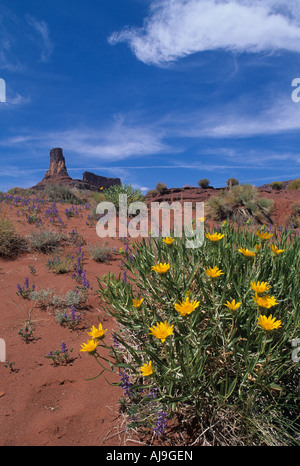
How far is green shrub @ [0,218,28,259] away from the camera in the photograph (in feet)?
19.6

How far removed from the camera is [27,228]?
7.45 meters

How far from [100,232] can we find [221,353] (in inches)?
250

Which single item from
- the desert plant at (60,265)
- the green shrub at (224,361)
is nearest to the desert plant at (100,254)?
Result: the desert plant at (60,265)

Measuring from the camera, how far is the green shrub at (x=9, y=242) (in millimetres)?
5965

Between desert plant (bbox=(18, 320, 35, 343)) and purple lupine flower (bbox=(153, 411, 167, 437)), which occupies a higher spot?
desert plant (bbox=(18, 320, 35, 343))

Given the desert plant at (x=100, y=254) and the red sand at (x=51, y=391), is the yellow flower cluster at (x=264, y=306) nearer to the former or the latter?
the red sand at (x=51, y=391)

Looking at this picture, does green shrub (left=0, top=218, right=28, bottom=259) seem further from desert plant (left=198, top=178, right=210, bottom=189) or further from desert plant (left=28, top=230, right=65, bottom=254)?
desert plant (left=198, top=178, right=210, bottom=189)

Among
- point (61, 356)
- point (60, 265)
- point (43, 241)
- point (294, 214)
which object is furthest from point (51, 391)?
point (294, 214)

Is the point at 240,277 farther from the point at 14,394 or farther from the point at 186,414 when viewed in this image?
the point at 14,394

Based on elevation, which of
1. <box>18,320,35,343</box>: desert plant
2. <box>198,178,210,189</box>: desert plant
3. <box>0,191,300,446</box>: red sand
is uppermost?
<box>198,178,210,189</box>: desert plant

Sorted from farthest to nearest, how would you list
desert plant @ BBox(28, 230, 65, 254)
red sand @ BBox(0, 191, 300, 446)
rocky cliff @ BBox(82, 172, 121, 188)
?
1. rocky cliff @ BBox(82, 172, 121, 188)
2. desert plant @ BBox(28, 230, 65, 254)
3. red sand @ BBox(0, 191, 300, 446)
